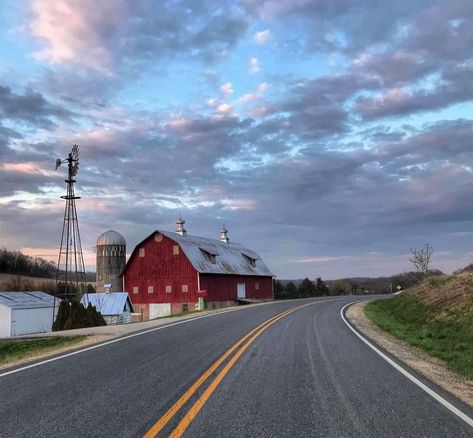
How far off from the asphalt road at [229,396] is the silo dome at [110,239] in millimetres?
51785

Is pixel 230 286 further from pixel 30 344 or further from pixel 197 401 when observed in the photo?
pixel 197 401

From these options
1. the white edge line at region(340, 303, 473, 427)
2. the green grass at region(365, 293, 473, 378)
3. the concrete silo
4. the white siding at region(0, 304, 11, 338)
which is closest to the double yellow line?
the white edge line at region(340, 303, 473, 427)

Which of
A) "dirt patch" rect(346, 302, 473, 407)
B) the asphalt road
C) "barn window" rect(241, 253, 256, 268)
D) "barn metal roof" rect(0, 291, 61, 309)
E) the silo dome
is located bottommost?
"dirt patch" rect(346, 302, 473, 407)

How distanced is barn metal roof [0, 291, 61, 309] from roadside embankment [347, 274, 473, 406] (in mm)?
32151

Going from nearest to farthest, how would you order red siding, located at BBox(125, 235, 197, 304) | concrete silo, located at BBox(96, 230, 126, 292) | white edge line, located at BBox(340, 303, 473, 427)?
white edge line, located at BBox(340, 303, 473, 427) < red siding, located at BBox(125, 235, 197, 304) < concrete silo, located at BBox(96, 230, 126, 292)

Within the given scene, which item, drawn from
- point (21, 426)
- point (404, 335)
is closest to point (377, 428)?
point (21, 426)

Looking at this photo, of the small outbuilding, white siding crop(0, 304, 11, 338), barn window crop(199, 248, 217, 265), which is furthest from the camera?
barn window crop(199, 248, 217, 265)

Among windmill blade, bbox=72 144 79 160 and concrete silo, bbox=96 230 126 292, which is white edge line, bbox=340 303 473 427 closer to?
windmill blade, bbox=72 144 79 160

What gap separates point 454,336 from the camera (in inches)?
618

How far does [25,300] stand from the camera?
45938mm

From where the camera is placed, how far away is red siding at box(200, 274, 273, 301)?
49.4 meters

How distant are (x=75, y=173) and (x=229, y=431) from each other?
106ft

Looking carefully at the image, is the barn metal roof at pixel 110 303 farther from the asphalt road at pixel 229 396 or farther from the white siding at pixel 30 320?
the asphalt road at pixel 229 396

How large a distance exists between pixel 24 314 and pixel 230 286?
2024 centimetres
